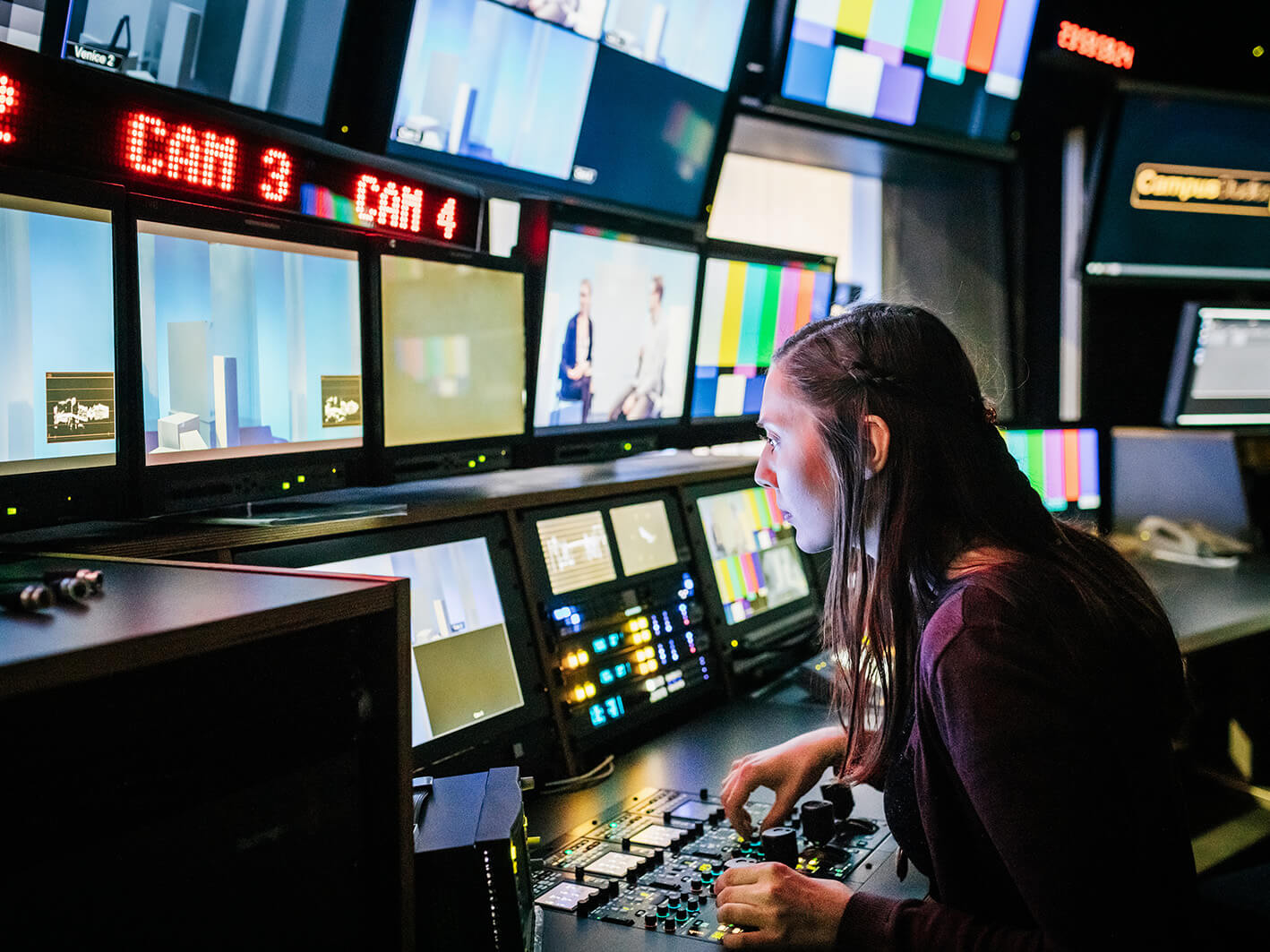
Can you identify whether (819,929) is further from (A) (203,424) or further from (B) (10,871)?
(A) (203,424)

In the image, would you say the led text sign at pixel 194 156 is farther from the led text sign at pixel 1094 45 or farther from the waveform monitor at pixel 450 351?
the led text sign at pixel 1094 45

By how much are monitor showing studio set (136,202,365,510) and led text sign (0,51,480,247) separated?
0.11 metres

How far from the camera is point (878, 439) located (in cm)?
114

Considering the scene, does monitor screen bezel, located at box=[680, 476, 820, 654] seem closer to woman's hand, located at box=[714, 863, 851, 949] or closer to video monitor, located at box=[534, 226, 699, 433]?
video monitor, located at box=[534, 226, 699, 433]

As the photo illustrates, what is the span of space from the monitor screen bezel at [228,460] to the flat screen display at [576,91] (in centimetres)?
53

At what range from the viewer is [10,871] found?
704 millimetres
